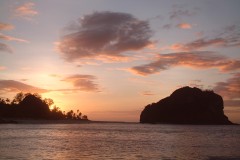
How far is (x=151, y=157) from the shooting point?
4822 cm

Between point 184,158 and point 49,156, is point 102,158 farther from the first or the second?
point 184,158

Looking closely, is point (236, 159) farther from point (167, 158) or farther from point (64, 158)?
point (64, 158)

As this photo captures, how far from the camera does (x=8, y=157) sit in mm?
43469

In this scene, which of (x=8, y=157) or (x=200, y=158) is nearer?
(x=8, y=157)

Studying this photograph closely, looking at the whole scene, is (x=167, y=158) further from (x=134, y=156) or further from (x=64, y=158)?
(x=64, y=158)

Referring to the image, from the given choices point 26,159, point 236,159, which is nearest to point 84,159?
point 26,159

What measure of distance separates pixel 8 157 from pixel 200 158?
2695 centimetres

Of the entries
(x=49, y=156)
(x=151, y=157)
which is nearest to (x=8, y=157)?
(x=49, y=156)

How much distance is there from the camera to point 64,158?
4512 cm

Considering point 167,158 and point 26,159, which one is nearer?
point 26,159

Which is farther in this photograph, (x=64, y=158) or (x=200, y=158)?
(x=200, y=158)

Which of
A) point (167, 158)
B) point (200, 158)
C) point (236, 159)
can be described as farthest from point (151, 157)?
point (236, 159)

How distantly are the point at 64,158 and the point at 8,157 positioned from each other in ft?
24.0

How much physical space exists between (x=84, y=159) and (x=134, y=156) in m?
8.07
